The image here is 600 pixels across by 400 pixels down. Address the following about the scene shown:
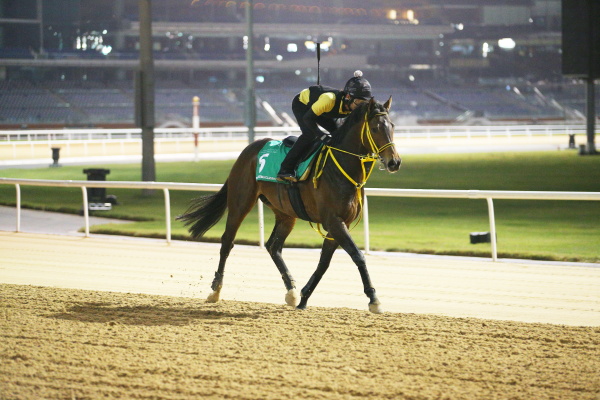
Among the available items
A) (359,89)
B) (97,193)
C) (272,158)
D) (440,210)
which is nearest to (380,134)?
(359,89)

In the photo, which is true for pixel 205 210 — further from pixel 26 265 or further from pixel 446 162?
pixel 446 162

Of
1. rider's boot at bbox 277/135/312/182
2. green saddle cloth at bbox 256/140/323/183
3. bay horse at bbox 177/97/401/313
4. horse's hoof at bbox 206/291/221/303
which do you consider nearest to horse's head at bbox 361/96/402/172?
bay horse at bbox 177/97/401/313

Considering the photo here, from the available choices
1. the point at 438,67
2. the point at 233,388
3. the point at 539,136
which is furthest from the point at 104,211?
the point at 438,67

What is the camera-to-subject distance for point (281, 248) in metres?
6.82

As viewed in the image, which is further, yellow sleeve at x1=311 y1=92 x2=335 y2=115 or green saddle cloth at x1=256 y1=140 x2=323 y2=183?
green saddle cloth at x1=256 y1=140 x2=323 y2=183

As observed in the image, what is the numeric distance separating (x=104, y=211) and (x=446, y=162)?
44.8ft

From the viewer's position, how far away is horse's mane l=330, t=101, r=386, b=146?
19.5ft

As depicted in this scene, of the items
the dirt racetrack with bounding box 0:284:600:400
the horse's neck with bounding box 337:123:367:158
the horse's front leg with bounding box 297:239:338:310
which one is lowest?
the dirt racetrack with bounding box 0:284:600:400

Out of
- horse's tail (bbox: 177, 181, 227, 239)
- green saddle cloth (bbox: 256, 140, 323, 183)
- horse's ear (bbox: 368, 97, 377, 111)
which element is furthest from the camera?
horse's tail (bbox: 177, 181, 227, 239)

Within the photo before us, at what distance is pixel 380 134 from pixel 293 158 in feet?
2.83

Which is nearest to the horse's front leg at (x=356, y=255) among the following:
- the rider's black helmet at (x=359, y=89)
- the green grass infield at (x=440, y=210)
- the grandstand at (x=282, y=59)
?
the rider's black helmet at (x=359, y=89)

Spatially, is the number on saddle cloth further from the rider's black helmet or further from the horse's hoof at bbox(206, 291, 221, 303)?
the horse's hoof at bbox(206, 291, 221, 303)

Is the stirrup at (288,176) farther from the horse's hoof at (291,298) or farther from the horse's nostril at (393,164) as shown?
the horse's nostril at (393,164)

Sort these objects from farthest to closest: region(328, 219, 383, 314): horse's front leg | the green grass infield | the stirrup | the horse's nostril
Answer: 1. the green grass infield
2. the stirrup
3. region(328, 219, 383, 314): horse's front leg
4. the horse's nostril
